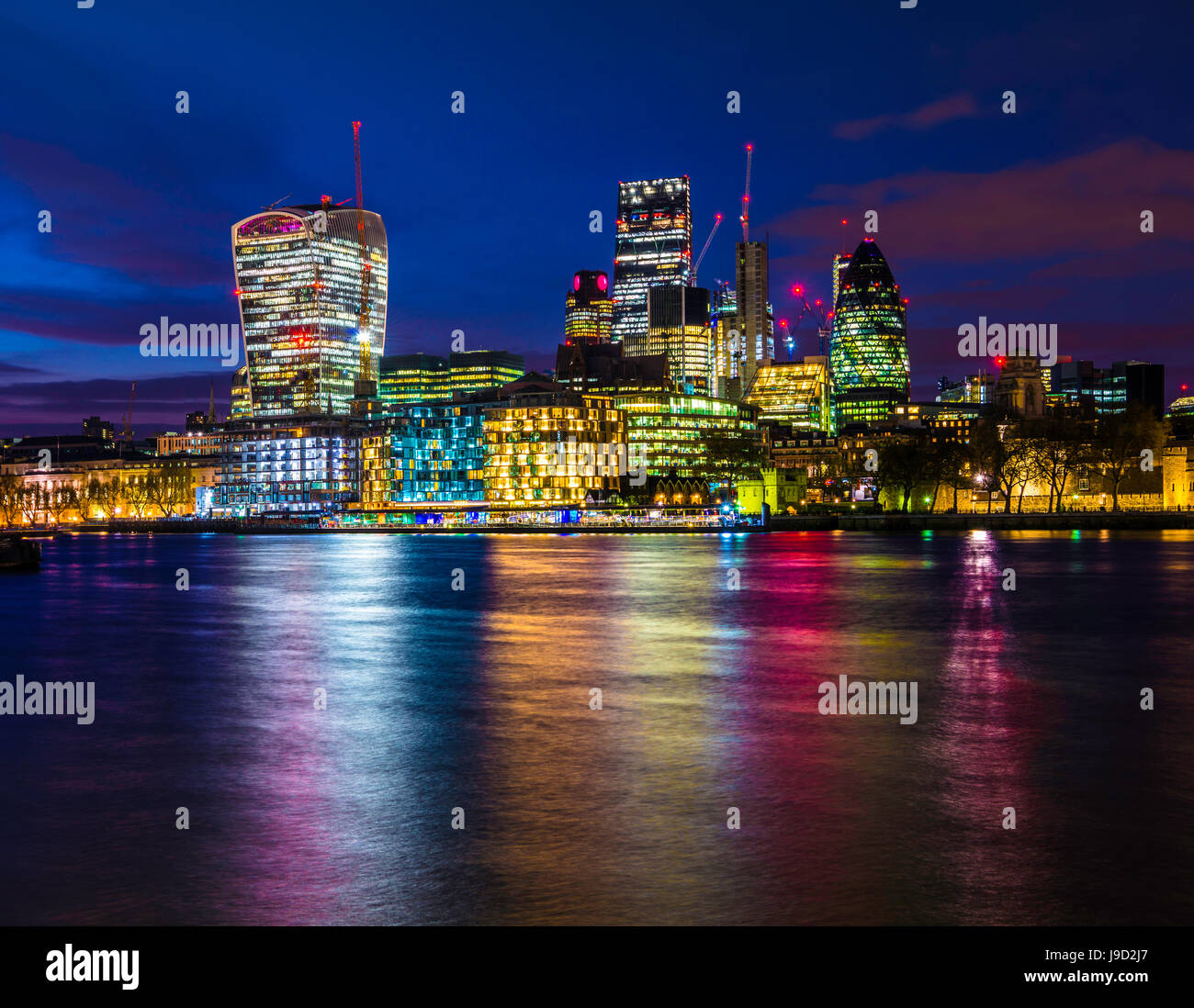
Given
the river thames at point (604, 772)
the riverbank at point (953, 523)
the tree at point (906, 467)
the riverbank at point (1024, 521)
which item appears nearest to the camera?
the river thames at point (604, 772)

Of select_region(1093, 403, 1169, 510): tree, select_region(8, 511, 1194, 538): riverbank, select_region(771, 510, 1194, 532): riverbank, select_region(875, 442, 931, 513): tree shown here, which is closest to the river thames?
select_region(771, 510, 1194, 532): riverbank

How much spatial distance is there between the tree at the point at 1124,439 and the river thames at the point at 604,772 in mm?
129383

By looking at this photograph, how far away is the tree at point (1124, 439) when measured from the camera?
167625mm

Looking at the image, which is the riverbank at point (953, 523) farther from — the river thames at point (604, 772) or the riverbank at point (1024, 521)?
the river thames at point (604, 772)

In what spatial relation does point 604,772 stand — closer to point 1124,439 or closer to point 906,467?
point 906,467

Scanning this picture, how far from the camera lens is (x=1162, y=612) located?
50.5m

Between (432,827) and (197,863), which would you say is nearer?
(197,863)

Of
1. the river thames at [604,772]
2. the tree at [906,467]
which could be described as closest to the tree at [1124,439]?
the tree at [906,467]

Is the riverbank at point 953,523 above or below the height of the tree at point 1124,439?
below

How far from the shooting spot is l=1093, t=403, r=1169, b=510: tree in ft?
550

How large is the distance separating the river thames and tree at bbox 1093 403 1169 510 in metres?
129
